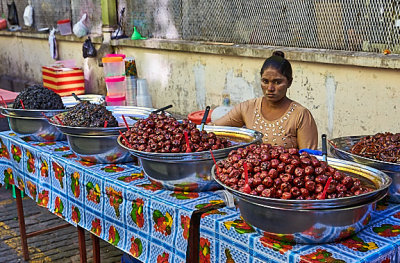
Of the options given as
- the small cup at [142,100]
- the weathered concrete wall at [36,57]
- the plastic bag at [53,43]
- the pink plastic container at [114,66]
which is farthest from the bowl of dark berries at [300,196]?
the plastic bag at [53,43]

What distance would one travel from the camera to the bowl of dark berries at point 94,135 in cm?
296

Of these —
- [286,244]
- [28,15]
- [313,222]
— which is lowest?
[286,244]

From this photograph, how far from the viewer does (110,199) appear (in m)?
2.75

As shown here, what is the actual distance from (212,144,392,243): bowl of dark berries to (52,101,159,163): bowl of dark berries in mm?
1058

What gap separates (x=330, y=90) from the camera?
480 centimetres

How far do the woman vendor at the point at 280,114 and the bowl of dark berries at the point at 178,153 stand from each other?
579 mm

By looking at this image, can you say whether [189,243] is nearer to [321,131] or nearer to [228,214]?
[228,214]

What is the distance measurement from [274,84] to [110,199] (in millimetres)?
1234

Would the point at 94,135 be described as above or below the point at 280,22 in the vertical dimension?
below

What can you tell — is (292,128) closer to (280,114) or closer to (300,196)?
(280,114)

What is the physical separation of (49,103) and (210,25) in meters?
3.10

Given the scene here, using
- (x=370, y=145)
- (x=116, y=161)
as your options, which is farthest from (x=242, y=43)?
(x=370, y=145)

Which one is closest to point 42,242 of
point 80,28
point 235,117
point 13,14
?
point 235,117

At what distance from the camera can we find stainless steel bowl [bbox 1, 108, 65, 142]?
139 inches
